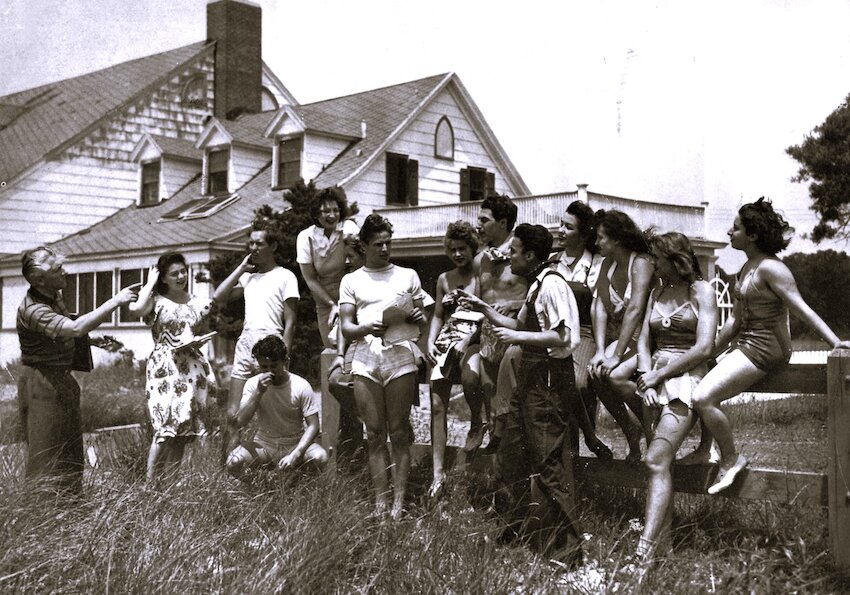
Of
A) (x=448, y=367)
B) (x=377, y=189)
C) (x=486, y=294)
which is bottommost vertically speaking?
(x=448, y=367)

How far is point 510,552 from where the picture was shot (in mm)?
5055

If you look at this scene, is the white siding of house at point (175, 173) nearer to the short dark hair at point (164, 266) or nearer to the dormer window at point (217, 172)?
the dormer window at point (217, 172)

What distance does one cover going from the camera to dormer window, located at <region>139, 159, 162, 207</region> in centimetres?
2652

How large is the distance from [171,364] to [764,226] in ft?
13.5

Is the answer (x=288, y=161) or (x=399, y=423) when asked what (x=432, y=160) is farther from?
(x=399, y=423)

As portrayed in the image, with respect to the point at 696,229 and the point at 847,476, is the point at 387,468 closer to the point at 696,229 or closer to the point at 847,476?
the point at 847,476

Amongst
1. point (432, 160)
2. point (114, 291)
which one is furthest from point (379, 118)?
point (114, 291)

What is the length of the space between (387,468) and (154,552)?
2088mm

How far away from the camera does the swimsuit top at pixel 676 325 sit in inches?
215

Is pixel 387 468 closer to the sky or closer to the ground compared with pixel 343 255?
closer to the ground

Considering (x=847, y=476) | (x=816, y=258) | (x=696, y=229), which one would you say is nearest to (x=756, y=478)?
(x=847, y=476)

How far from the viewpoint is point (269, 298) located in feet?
24.1

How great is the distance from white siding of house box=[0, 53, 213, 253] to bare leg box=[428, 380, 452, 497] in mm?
21134

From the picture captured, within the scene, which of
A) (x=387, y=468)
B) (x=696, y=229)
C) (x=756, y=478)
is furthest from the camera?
(x=696, y=229)
